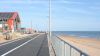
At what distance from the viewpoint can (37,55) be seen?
20.1 m

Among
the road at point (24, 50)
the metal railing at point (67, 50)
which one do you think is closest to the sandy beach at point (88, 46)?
the metal railing at point (67, 50)

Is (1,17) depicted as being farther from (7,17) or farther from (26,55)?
(26,55)

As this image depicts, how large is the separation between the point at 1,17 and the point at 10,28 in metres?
4.49

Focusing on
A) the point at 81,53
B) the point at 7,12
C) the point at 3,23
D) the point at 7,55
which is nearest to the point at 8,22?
the point at 3,23

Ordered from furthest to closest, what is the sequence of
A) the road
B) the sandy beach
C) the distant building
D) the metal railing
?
1. the distant building
2. the sandy beach
3. the road
4. the metal railing

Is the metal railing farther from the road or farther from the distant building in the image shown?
the distant building

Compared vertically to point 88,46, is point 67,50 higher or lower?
higher

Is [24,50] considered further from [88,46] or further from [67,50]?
[88,46]

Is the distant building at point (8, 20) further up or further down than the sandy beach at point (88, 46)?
A: further up

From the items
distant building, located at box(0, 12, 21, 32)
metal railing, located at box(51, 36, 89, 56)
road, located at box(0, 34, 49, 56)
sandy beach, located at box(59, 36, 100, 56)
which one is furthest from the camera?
distant building, located at box(0, 12, 21, 32)

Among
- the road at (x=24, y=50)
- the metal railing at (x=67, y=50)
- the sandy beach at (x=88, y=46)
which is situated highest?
the metal railing at (x=67, y=50)

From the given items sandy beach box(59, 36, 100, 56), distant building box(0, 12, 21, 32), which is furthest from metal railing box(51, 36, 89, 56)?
distant building box(0, 12, 21, 32)

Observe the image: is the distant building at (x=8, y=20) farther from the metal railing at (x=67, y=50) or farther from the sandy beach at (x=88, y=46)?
the metal railing at (x=67, y=50)

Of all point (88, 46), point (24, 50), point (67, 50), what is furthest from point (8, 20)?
point (67, 50)
